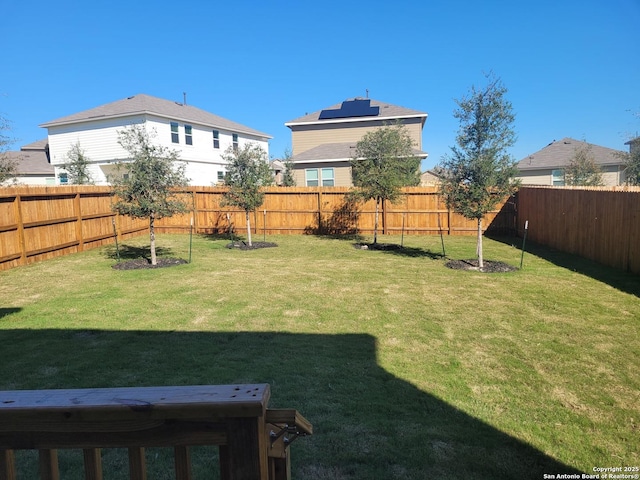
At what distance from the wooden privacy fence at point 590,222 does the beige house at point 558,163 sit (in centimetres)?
1388

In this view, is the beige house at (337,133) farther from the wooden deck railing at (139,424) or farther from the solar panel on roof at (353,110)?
the wooden deck railing at (139,424)

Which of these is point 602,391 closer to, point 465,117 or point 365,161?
point 465,117

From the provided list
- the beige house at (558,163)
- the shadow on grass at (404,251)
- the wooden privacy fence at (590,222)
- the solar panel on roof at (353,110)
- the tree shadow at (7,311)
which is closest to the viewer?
the tree shadow at (7,311)

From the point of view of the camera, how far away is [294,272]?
10.7 meters

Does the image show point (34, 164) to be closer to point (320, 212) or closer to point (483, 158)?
point (320, 212)

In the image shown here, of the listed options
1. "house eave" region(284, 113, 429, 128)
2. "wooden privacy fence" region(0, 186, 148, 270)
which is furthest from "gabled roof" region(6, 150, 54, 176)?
"wooden privacy fence" region(0, 186, 148, 270)

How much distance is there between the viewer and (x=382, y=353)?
540 centimetres

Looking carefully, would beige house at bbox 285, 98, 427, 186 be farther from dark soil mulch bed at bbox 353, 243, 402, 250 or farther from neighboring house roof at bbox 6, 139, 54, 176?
neighboring house roof at bbox 6, 139, 54, 176

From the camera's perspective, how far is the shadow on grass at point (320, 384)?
3207 millimetres

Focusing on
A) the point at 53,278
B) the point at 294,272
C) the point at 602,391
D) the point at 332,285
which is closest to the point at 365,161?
the point at 294,272

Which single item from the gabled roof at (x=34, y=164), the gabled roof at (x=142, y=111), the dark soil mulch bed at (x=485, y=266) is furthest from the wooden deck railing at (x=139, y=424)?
the gabled roof at (x=34, y=164)

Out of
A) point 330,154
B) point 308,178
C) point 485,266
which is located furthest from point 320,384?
point 330,154

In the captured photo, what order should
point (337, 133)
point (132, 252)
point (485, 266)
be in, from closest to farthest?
point (485, 266) → point (132, 252) → point (337, 133)

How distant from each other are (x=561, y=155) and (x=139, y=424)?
33.5 metres
